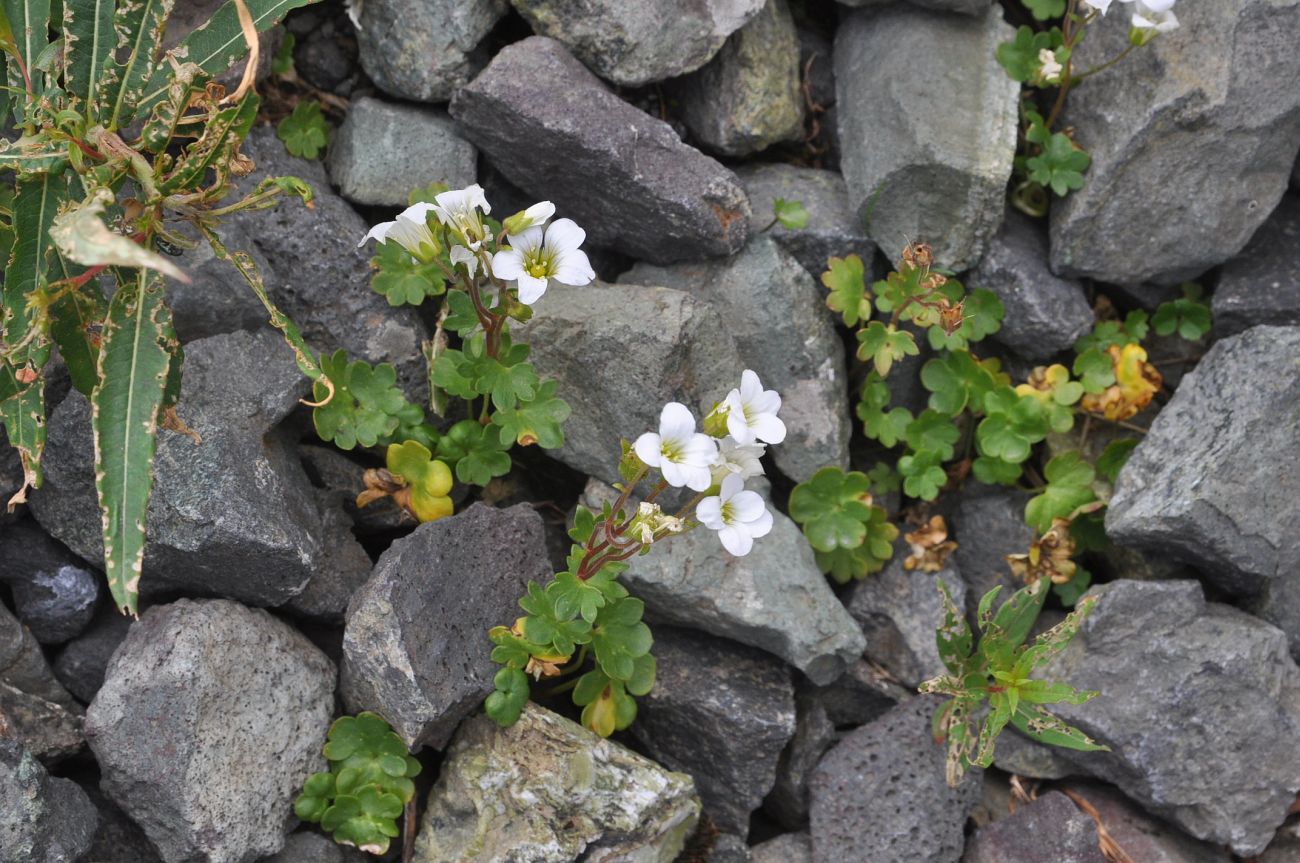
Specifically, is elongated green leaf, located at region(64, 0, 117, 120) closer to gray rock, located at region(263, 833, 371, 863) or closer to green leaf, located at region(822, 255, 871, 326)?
gray rock, located at region(263, 833, 371, 863)

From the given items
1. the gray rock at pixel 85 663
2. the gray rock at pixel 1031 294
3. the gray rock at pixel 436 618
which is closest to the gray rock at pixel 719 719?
the gray rock at pixel 436 618

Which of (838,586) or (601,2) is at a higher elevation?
(601,2)

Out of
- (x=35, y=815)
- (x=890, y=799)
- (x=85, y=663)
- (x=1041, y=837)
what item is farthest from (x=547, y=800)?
(x=1041, y=837)

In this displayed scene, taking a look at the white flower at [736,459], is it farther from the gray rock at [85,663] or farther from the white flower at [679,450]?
the gray rock at [85,663]

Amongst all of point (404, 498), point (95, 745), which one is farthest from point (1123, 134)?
point (95, 745)

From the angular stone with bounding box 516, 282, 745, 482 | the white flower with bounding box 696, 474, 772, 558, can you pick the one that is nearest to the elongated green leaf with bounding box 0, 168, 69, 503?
the angular stone with bounding box 516, 282, 745, 482

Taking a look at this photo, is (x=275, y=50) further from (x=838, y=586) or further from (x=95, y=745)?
(x=838, y=586)
